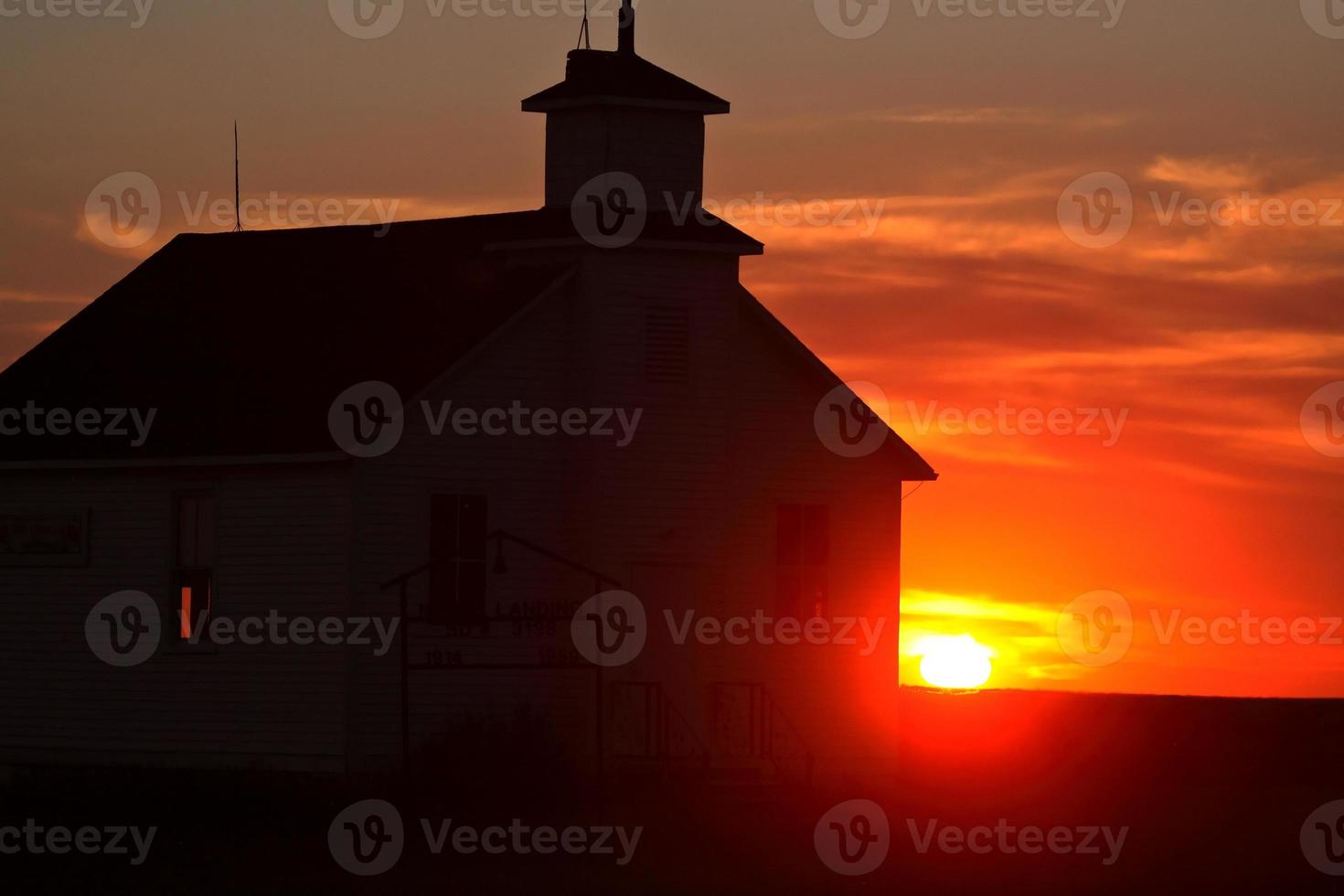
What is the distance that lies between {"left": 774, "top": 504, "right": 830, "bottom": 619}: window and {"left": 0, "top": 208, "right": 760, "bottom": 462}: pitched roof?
390 cm

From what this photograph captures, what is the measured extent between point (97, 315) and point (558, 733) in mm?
10595

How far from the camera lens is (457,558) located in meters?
31.8

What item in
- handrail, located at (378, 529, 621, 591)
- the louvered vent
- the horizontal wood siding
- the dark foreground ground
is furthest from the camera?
the louvered vent

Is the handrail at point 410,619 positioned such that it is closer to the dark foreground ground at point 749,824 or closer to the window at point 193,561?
the dark foreground ground at point 749,824

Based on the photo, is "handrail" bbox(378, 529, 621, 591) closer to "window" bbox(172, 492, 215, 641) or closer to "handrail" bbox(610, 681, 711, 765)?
"handrail" bbox(610, 681, 711, 765)

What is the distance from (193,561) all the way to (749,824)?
8610 millimetres

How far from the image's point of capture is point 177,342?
117ft

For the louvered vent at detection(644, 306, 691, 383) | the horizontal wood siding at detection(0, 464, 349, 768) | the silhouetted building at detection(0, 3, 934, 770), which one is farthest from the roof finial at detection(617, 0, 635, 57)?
the horizontal wood siding at detection(0, 464, 349, 768)

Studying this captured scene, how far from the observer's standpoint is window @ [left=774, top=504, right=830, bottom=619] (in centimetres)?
3425

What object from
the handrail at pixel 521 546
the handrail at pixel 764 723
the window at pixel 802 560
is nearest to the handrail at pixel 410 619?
the handrail at pixel 521 546

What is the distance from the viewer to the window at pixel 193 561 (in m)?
32.7

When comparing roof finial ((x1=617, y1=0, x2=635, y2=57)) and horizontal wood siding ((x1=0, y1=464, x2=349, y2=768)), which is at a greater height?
roof finial ((x1=617, y1=0, x2=635, y2=57))

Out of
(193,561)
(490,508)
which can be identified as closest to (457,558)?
(490,508)

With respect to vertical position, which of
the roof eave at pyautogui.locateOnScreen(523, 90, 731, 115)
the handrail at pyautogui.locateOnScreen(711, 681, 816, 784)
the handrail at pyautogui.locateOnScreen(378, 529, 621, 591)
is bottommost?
the handrail at pyautogui.locateOnScreen(711, 681, 816, 784)
